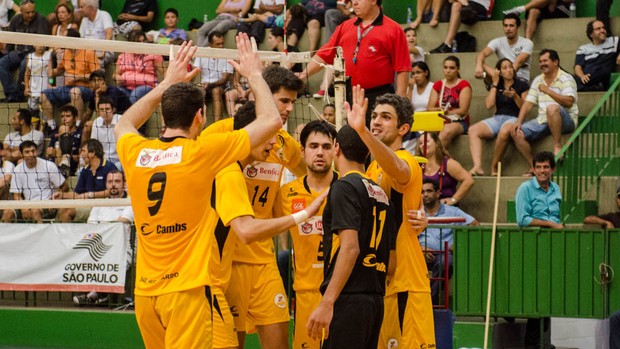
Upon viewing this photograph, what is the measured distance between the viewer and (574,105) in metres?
15.1

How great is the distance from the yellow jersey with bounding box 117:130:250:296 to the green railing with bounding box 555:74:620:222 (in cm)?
747

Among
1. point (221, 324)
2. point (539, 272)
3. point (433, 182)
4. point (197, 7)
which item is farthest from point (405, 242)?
point (197, 7)

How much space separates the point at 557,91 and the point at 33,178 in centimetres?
808

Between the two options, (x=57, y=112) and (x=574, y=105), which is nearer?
(x=574, y=105)

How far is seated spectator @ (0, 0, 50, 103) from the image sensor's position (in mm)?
19359

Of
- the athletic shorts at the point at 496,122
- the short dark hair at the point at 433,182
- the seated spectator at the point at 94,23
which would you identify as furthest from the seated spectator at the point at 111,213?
the seated spectator at the point at 94,23

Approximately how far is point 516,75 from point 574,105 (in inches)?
42.3

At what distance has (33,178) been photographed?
16.2 m

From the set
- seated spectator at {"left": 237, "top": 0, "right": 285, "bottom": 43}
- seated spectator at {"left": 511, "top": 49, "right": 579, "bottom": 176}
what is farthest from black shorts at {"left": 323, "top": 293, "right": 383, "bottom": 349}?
seated spectator at {"left": 237, "top": 0, "right": 285, "bottom": 43}

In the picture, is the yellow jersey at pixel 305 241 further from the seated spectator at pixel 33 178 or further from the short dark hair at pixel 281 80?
the seated spectator at pixel 33 178

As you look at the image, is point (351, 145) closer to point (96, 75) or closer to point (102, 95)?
point (102, 95)

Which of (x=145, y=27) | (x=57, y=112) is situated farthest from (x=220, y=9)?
(x=57, y=112)

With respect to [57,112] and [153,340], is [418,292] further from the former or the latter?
[57,112]

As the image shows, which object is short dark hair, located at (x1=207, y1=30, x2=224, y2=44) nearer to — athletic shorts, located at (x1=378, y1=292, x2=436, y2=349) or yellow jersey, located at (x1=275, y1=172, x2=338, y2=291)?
yellow jersey, located at (x1=275, y1=172, x2=338, y2=291)
